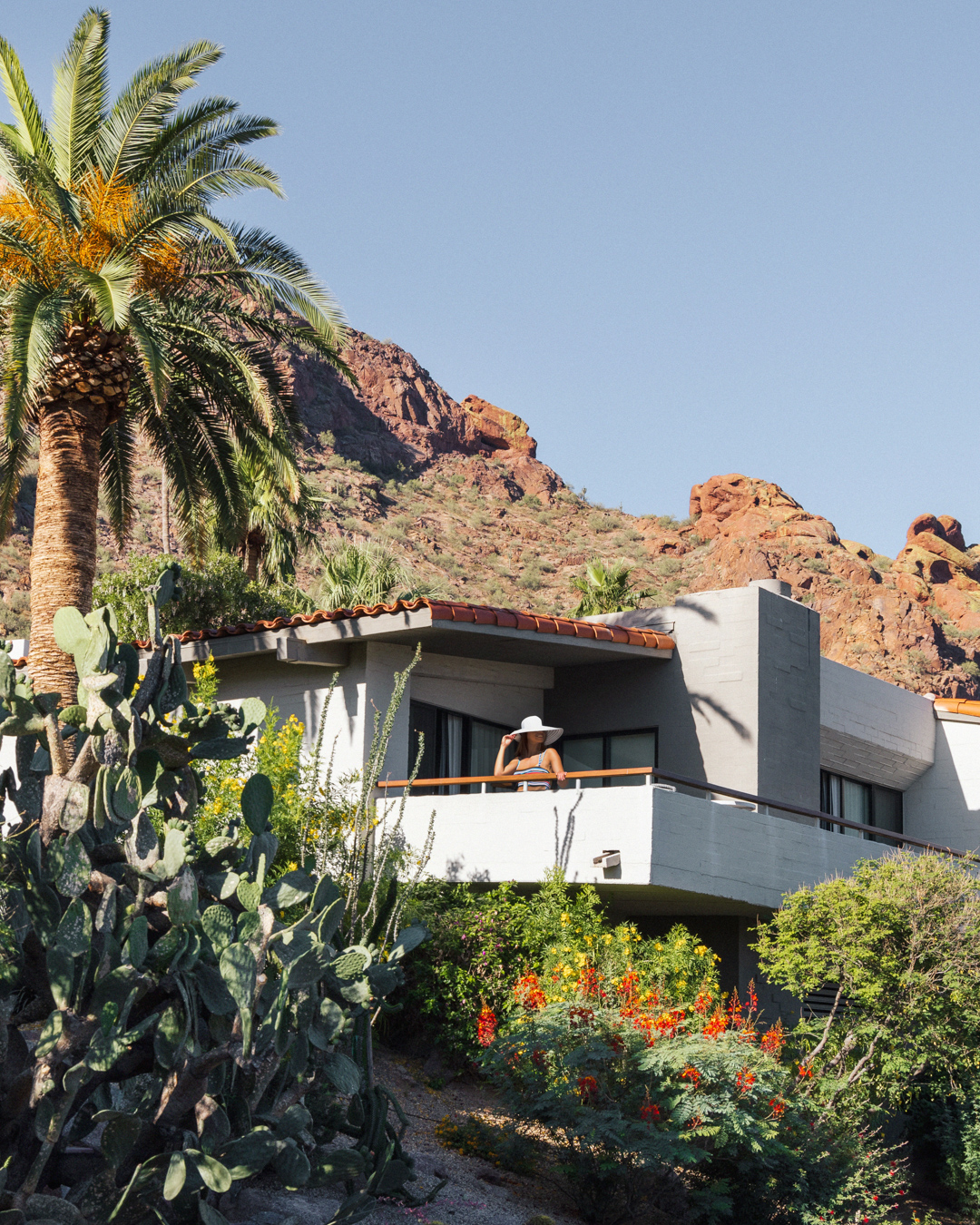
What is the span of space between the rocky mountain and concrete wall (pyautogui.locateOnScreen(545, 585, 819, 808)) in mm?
37233

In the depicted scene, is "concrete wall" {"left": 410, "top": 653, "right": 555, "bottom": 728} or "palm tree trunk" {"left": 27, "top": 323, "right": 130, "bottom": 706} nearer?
"palm tree trunk" {"left": 27, "top": 323, "right": 130, "bottom": 706}

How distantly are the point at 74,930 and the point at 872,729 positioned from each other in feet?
50.3

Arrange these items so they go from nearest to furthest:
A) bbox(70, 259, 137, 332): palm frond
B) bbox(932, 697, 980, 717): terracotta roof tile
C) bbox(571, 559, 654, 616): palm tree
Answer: bbox(70, 259, 137, 332): palm frond, bbox(932, 697, 980, 717): terracotta roof tile, bbox(571, 559, 654, 616): palm tree

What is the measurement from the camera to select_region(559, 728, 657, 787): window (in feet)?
52.5

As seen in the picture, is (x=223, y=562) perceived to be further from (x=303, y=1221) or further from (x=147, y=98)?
(x=303, y=1221)

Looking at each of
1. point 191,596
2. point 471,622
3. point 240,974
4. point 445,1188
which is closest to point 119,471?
point 191,596

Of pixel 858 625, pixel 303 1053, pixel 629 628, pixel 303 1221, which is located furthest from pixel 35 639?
pixel 858 625

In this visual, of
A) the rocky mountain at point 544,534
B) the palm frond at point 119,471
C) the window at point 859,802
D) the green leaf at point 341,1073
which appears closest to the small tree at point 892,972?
the window at point 859,802

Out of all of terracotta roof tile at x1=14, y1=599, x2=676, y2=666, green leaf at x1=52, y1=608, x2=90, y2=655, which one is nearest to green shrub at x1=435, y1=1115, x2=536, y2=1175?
terracotta roof tile at x1=14, y1=599, x2=676, y2=666

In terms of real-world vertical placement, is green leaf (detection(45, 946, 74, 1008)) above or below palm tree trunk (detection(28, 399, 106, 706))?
below

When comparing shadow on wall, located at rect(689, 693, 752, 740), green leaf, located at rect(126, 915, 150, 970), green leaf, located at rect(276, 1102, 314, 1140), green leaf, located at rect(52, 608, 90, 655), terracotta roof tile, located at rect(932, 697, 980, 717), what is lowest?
green leaf, located at rect(276, 1102, 314, 1140)

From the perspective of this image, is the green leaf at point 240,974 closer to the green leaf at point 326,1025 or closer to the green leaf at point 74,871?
the green leaf at point 326,1025

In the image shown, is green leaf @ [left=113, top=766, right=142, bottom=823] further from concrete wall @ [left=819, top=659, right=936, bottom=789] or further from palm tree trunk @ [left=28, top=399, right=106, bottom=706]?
concrete wall @ [left=819, top=659, right=936, bottom=789]

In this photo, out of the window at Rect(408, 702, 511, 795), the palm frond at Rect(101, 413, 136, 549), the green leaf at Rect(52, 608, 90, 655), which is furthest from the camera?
the palm frond at Rect(101, 413, 136, 549)
